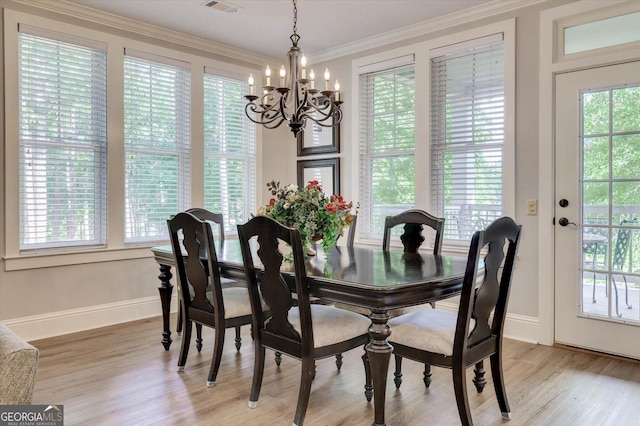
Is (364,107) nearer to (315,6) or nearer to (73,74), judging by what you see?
(315,6)

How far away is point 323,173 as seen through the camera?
16.6 feet

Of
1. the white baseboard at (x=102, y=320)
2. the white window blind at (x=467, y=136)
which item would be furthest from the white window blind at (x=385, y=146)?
the white baseboard at (x=102, y=320)

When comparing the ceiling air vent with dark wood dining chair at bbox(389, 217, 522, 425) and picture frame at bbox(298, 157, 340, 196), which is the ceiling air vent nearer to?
picture frame at bbox(298, 157, 340, 196)

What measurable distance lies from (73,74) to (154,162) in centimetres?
97

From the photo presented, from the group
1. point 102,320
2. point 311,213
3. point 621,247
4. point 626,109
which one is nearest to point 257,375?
point 311,213

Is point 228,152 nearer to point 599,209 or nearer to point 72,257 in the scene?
point 72,257

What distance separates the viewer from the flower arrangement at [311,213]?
2594 millimetres

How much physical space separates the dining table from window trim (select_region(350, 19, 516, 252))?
1336 mm

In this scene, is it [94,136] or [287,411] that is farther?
[94,136]

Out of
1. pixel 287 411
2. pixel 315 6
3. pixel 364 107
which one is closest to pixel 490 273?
pixel 287 411

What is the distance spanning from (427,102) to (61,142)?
10.2 feet

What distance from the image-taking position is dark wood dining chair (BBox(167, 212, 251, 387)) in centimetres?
265

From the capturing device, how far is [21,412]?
4.48 ft

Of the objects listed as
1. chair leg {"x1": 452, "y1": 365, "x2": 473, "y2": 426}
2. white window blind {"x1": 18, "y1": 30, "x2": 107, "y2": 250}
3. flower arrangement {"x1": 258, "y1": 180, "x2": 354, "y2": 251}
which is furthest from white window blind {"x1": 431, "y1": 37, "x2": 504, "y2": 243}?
white window blind {"x1": 18, "y1": 30, "x2": 107, "y2": 250}
